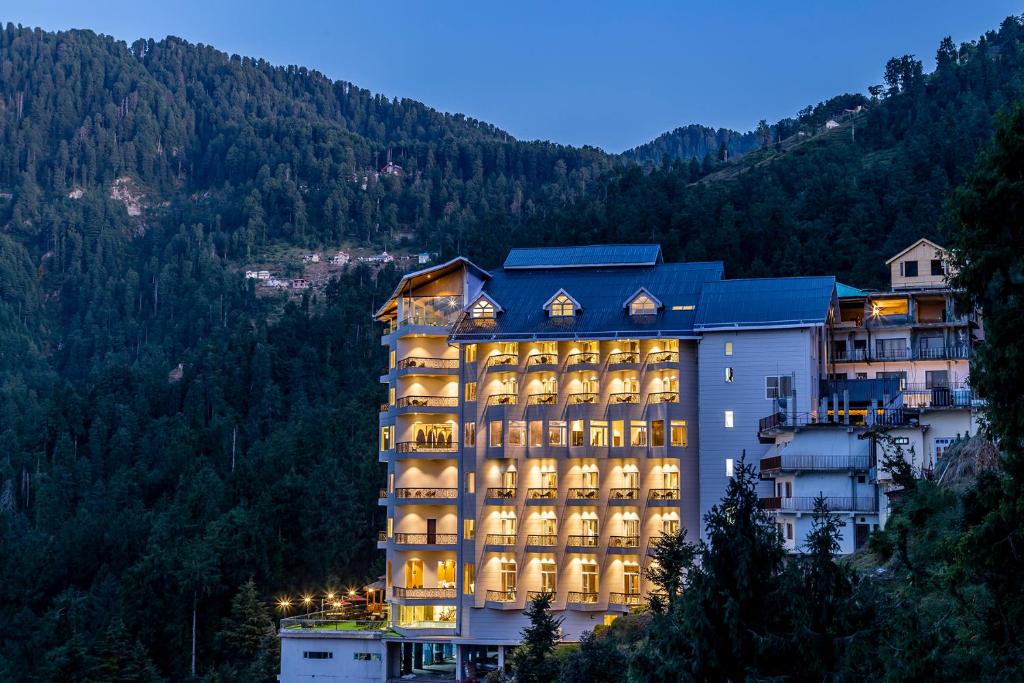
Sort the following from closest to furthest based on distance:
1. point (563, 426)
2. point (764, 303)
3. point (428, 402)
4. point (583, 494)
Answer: point (583, 494) → point (764, 303) → point (563, 426) → point (428, 402)

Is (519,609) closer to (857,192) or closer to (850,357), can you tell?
(850,357)

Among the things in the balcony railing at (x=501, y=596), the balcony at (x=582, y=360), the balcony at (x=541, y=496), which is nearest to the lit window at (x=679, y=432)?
the balcony at (x=582, y=360)

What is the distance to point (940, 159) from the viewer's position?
176m

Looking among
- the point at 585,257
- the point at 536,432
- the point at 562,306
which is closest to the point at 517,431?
the point at 536,432

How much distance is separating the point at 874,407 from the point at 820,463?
7222mm

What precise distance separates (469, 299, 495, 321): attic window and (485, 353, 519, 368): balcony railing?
2822 mm

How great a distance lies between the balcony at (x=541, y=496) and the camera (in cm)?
8788

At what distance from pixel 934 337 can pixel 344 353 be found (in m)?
112

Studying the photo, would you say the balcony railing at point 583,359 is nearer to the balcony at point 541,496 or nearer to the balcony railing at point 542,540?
the balcony at point 541,496

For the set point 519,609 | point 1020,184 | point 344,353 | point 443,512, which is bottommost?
point 519,609

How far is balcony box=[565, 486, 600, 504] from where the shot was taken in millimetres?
87188

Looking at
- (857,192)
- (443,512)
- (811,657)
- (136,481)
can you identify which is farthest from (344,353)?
(811,657)

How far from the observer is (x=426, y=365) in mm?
92375

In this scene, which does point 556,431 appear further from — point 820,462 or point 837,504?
point 837,504
